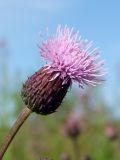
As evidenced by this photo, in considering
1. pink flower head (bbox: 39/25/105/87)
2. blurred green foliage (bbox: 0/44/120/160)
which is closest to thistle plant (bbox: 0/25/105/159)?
pink flower head (bbox: 39/25/105/87)

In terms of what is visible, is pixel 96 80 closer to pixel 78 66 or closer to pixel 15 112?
pixel 78 66

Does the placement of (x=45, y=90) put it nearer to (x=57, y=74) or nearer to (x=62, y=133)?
(x=57, y=74)

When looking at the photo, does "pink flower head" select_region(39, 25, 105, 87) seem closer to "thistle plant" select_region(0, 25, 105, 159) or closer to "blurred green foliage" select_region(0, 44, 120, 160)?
"thistle plant" select_region(0, 25, 105, 159)

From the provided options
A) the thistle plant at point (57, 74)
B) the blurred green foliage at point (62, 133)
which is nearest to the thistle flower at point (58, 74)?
the thistle plant at point (57, 74)

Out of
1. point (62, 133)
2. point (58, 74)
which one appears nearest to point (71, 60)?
point (58, 74)

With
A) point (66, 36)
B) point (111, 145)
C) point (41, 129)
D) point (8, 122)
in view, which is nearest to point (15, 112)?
point (8, 122)

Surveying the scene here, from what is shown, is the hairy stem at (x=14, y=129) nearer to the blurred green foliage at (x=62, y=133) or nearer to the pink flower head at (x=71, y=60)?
the pink flower head at (x=71, y=60)

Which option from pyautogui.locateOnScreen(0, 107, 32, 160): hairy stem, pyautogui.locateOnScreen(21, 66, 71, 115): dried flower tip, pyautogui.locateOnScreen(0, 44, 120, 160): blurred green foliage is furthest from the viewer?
pyautogui.locateOnScreen(0, 44, 120, 160): blurred green foliage

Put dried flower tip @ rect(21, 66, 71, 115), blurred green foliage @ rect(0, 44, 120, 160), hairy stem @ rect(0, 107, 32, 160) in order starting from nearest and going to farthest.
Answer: hairy stem @ rect(0, 107, 32, 160) → dried flower tip @ rect(21, 66, 71, 115) → blurred green foliage @ rect(0, 44, 120, 160)

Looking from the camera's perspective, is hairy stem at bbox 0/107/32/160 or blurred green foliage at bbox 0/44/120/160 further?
blurred green foliage at bbox 0/44/120/160

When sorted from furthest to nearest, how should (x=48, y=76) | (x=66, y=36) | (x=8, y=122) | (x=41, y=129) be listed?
(x=41, y=129) → (x=8, y=122) → (x=66, y=36) → (x=48, y=76)
